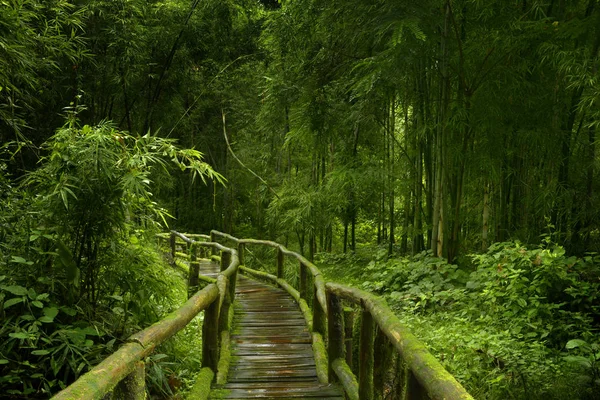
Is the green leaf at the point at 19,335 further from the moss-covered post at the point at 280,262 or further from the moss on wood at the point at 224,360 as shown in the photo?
the moss-covered post at the point at 280,262

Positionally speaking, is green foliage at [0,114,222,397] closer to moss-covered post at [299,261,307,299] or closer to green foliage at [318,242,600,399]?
green foliage at [318,242,600,399]

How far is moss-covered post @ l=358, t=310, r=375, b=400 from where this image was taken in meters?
2.51

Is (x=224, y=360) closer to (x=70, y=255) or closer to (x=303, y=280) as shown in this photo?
(x=70, y=255)

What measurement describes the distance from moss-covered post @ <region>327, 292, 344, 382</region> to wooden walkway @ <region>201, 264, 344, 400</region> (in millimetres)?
191

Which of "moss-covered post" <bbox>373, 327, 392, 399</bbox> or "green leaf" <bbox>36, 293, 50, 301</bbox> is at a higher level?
"green leaf" <bbox>36, 293, 50, 301</bbox>

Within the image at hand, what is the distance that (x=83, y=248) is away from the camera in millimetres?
2773

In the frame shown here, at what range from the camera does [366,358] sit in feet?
8.40

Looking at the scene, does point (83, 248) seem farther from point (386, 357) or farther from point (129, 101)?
point (129, 101)

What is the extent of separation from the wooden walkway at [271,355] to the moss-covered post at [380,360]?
3.33 ft

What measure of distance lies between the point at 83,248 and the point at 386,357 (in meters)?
1.81

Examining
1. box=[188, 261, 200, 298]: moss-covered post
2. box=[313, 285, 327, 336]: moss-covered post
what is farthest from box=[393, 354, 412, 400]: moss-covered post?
box=[188, 261, 200, 298]: moss-covered post

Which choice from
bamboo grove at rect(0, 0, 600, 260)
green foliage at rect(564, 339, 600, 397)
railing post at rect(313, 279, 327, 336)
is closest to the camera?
green foliage at rect(564, 339, 600, 397)

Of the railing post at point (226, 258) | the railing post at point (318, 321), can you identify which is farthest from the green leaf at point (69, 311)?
the railing post at point (226, 258)

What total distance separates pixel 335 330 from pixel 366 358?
2.81 feet
